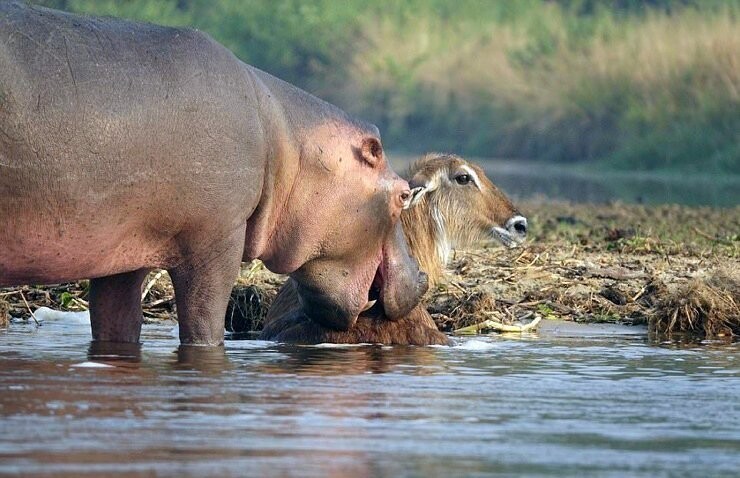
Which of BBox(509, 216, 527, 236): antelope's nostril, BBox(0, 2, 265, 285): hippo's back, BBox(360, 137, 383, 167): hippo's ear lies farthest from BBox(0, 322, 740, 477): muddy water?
BBox(509, 216, 527, 236): antelope's nostril

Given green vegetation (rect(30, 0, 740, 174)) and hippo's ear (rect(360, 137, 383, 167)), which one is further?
green vegetation (rect(30, 0, 740, 174))

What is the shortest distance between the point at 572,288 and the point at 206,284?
133 inches

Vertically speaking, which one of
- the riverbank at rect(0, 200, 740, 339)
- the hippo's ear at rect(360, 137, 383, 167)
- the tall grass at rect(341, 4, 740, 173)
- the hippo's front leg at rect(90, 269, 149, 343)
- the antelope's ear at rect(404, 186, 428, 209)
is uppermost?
the tall grass at rect(341, 4, 740, 173)

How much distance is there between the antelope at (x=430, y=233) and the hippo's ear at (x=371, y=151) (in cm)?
29

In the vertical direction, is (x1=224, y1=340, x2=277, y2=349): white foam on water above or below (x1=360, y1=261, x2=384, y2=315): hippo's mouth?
below

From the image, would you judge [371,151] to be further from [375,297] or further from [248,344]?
[248,344]

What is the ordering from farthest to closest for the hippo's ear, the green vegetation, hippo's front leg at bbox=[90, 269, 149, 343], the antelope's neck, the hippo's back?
the green vegetation, the antelope's neck, the hippo's ear, hippo's front leg at bbox=[90, 269, 149, 343], the hippo's back

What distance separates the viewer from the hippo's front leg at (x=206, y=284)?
26.4 ft

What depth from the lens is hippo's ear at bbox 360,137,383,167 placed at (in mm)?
8680

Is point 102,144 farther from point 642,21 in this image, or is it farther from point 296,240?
point 642,21

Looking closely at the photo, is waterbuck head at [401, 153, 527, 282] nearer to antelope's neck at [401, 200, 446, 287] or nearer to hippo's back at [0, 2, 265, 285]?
antelope's neck at [401, 200, 446, 287]

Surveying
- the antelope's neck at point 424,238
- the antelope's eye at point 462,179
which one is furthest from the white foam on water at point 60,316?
the antelope's eye at point 462,179

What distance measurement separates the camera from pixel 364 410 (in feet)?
21.4

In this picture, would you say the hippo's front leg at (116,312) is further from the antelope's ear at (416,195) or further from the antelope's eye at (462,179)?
the antelope's eye at (462,179)
